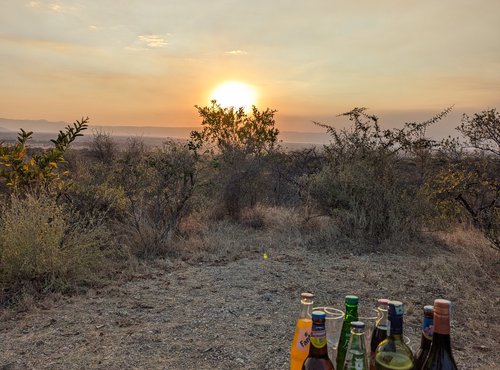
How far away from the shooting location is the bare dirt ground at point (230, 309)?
12.4 ft

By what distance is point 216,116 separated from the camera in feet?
42.3

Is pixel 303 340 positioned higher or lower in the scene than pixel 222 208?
higher

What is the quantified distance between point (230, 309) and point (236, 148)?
24.5 ft

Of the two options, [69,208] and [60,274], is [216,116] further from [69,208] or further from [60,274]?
[60,274]

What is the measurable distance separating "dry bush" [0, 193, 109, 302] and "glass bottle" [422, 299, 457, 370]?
4.85 metres

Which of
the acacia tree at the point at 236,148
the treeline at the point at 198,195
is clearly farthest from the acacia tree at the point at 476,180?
the acacia tree at the point at 236,148

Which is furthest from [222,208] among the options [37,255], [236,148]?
[37,255]

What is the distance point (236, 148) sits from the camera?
39.3 feet

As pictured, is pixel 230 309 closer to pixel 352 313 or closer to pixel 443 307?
pixel 352 313

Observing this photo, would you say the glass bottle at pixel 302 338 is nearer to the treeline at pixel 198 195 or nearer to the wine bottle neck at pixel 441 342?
the wine bottle neck at pixel 441 342

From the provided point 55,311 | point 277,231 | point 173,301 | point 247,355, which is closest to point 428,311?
point 247,355

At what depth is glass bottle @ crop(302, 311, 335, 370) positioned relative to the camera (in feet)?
4.88

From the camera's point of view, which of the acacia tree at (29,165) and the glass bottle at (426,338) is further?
the acacia tree at (29,165)

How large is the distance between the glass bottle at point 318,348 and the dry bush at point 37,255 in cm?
456
